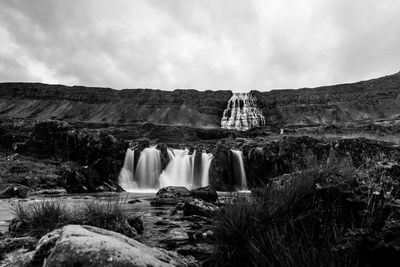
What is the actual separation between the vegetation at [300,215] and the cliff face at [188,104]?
110 meters

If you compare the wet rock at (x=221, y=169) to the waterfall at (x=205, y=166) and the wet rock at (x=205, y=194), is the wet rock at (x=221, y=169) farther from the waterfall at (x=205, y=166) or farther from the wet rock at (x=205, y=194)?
the wet rock at (x=205, y=194)

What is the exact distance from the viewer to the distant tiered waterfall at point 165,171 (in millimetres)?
39781

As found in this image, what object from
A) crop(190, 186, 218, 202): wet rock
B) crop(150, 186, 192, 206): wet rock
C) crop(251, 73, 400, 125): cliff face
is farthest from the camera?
crop(251, 73, 400, 125): cliff face

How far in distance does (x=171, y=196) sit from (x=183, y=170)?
20797 mm

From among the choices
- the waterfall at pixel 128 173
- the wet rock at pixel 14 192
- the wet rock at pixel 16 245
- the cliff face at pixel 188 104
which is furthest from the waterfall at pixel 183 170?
the cliff face at pixel 188 104

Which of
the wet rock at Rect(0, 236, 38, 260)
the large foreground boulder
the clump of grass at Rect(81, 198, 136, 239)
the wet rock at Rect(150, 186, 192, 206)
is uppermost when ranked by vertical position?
the large foreground boulder

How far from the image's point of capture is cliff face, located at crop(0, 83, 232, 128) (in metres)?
122

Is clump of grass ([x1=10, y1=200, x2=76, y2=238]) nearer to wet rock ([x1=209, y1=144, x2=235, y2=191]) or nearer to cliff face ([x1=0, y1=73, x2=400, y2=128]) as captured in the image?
wet rock ([x1=209, y1=144, x2=235, y2=191])

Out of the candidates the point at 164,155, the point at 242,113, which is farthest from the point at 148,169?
the point at 242,113

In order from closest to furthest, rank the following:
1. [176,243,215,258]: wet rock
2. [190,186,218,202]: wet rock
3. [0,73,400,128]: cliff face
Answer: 1. [176,243,215,258]: wet rock
2. [190,186,218,202]: wet rock
3. [0,73,400,128]: cliff face

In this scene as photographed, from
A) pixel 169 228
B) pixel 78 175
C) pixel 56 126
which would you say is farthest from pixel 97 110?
pixel 169 228

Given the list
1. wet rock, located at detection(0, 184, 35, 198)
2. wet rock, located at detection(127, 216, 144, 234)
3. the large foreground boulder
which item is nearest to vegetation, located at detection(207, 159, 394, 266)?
the large foreground boulder

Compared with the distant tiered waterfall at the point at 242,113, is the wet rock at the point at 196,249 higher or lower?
lower

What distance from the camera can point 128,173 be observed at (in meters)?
41.0
